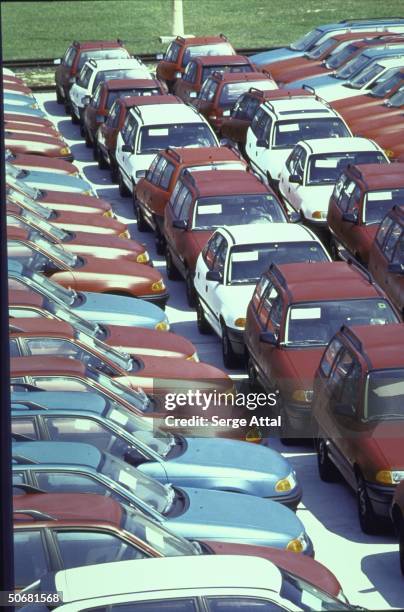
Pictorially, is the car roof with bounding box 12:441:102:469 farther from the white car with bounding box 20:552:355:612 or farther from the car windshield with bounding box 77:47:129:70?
the car windshield with bounding box 77:47:129:70

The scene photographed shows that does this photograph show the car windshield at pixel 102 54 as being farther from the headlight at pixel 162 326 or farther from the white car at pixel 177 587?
the white car at pixel 177 587

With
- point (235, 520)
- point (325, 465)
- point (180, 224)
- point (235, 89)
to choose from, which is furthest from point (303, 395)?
point (235, 89)

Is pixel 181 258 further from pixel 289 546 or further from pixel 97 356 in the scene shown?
pixel 289 546

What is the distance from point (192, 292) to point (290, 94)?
7932 mm

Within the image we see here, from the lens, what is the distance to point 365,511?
12898 mm

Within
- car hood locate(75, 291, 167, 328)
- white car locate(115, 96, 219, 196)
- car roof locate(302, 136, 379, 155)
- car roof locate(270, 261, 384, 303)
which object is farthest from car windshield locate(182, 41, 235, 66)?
car roof locate(270, 261, 384, 303)

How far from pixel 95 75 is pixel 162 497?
20727 millimetres

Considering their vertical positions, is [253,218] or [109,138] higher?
[253,218]

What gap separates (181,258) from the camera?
1973 centimetres

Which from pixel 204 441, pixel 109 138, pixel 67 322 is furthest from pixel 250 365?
pixel 109 138

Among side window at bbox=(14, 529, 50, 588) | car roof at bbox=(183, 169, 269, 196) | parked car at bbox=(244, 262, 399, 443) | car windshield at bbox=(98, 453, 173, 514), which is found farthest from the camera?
car roof at bbox=(183, 169, 269, 196)

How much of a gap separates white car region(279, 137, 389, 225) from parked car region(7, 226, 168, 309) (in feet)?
13.5

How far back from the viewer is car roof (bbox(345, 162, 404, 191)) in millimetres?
19891

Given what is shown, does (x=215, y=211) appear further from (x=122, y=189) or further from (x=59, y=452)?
(x=59, y=452)
